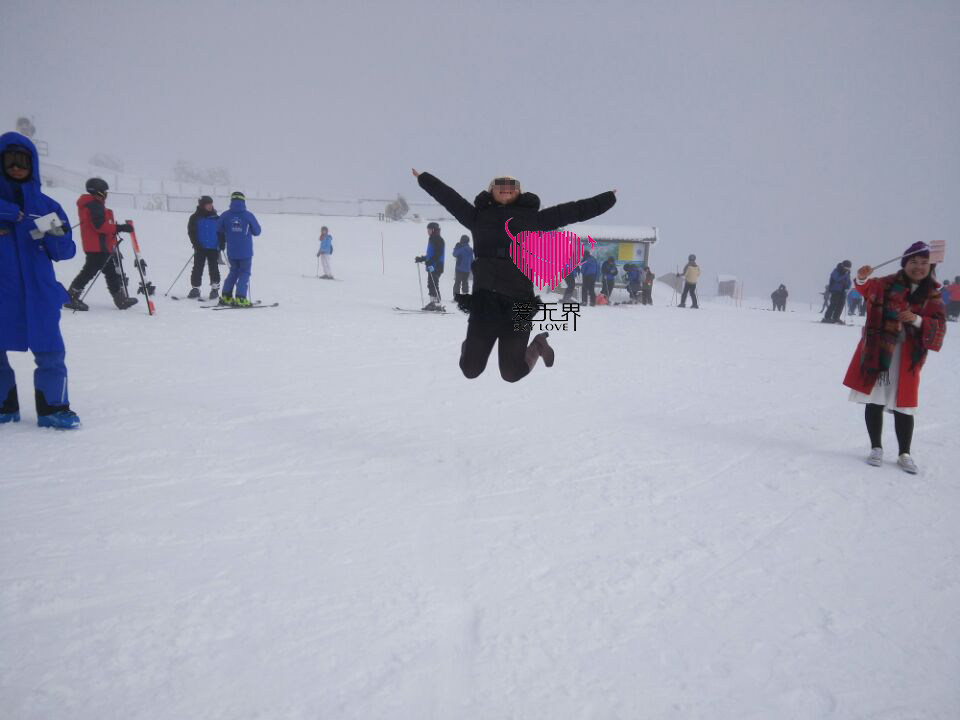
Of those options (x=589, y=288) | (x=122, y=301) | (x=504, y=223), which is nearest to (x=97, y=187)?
(x=122, y=301)

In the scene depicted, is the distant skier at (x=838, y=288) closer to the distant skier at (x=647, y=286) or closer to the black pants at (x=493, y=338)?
the distant skier at (x=647, y=286)

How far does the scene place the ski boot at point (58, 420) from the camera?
161 inches

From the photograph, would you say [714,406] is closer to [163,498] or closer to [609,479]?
[609,479]

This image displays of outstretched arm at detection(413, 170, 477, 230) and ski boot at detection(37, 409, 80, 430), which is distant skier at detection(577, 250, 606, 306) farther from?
ski boot at detection(37, 409, 80, 430)

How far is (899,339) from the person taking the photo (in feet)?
13.9

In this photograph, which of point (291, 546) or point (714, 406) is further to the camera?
point (714, 406)

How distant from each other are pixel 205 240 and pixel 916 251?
11296mm

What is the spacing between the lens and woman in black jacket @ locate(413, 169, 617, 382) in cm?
387

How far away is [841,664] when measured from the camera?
2105 mm

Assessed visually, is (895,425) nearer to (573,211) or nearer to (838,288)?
(573,211)

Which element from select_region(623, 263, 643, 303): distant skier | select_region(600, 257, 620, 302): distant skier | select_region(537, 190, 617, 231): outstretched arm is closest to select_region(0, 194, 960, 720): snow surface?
select_region(537, 190, 617, 231): outstretched arm

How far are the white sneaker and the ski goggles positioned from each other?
7.23 meters

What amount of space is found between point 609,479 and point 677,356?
233 inches

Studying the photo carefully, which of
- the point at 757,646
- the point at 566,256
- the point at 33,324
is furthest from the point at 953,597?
the point at 33,324
